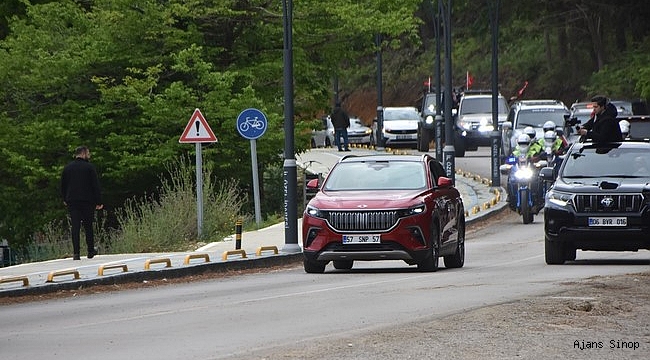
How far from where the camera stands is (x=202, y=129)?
98.3ft

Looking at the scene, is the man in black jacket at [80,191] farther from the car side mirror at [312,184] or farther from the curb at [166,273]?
the car side mirror at [312,184]

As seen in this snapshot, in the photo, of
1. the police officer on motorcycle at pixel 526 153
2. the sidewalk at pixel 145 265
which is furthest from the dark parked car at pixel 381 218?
the police officer on motorcycle at pixel 526 153

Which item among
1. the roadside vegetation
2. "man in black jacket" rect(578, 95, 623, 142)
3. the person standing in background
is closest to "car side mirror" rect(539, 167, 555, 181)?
"man in black jacket" rect(578, 95, 623, 142)

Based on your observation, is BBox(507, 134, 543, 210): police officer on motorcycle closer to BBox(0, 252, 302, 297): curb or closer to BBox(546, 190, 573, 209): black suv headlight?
BBox(0, 252, 302, 297): curb

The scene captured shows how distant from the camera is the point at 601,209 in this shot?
2166 cm

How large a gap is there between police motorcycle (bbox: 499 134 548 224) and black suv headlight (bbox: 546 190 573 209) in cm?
984

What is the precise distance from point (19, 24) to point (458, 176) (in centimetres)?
1365

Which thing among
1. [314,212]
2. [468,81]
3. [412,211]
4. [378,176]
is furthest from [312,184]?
[468,81]

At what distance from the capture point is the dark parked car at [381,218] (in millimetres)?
21562

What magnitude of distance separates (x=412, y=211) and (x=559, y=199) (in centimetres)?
199

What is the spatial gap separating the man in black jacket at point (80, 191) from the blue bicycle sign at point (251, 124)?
5572 mm

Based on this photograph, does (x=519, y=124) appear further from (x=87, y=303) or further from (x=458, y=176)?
(x=87, y=303)

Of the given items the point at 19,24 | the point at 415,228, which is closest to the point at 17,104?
the point at 19,24

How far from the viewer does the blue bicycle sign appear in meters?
31.8
